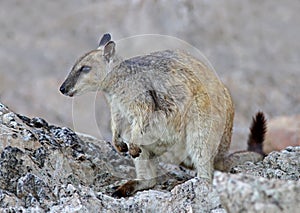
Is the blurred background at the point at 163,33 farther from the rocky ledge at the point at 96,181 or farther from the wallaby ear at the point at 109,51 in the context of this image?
the rocky ledge at the point at 96,181

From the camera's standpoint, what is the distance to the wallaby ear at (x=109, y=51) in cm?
705

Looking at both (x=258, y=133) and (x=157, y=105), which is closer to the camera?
(x=157, y=105)

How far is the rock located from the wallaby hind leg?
5381mm

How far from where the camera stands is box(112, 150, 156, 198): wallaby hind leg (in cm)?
658

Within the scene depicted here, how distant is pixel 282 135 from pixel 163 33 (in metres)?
5.89

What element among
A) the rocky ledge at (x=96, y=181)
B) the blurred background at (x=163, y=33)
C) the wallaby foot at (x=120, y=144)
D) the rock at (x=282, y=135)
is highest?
the blurred background at (x=163, y=33)

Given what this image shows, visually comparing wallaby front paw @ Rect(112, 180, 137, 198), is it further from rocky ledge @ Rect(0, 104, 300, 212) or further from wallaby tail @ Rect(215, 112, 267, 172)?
wallaby tail @ Rect(215, 112, 267, 172)

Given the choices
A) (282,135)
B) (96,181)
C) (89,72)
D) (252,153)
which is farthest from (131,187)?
(282,135)

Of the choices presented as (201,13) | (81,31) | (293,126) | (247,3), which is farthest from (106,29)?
(293,126)

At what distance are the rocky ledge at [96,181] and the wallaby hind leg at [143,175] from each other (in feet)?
0.29

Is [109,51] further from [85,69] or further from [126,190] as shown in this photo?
[126,190]

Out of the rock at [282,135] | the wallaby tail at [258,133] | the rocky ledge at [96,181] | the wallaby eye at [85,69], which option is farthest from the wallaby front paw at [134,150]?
the rock at [282,135]

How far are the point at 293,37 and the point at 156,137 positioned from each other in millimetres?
12458

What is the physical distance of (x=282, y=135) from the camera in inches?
508
